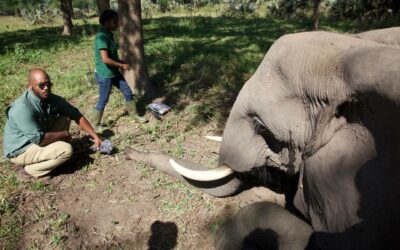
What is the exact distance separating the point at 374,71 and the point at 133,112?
4.00 m

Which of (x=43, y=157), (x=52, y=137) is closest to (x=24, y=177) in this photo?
(x=43, y=157)

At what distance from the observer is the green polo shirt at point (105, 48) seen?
495cm

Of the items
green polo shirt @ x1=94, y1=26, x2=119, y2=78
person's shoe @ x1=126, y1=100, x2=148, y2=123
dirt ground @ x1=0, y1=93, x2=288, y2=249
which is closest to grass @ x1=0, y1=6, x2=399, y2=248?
dirt ground @ x1=0, y1=93, x2=288, y2=249

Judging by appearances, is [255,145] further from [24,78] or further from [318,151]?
[24,78]

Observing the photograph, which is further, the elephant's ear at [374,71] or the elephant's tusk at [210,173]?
the elephant's tusk at [210,173]

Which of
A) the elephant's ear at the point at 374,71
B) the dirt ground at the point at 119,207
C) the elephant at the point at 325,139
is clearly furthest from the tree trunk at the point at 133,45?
the elephant's ear at the point at 374,71

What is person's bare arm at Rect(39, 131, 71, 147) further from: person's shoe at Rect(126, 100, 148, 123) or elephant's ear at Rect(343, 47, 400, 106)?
elephant's ear at Rect(343, 47, 400, 106)

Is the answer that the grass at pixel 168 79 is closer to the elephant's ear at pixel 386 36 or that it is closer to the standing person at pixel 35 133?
the standing person at pixel 35 133

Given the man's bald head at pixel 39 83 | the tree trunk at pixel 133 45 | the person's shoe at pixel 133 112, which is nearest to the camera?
the man's bald head at pixel 39 83

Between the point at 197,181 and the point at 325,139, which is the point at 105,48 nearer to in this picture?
the point at 197,181

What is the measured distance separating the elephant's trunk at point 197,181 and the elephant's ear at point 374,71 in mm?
1518

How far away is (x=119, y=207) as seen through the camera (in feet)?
12.6

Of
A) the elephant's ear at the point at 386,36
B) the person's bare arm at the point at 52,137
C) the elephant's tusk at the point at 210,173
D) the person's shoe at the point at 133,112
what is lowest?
the person's shoe at the point at 133,112

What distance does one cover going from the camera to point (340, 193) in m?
2.14
